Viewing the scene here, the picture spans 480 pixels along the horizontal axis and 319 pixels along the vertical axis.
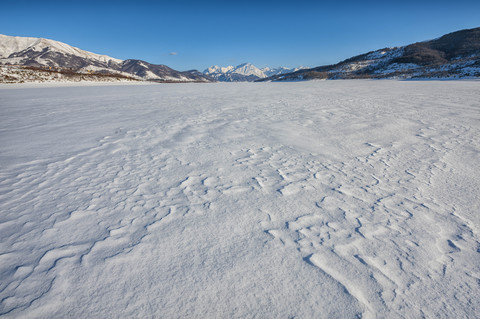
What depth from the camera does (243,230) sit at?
2.30 metres

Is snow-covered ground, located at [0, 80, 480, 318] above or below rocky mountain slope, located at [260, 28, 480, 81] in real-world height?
below

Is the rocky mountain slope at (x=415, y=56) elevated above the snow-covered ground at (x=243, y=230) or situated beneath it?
elevated above

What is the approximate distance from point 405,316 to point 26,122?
995 centimetres

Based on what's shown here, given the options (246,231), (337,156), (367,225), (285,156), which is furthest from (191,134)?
(367,225)

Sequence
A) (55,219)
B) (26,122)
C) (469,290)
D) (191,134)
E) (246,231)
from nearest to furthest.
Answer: (469,290)
(246,231)
(55,219)
(191,134)
(26,122)

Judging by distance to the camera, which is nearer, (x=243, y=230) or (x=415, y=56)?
(x=243, y=230)

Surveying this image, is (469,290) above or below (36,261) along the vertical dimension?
below

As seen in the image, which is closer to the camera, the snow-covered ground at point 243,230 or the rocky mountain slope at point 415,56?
the snow-covered ground at point 243,230

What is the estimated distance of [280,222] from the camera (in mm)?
2404

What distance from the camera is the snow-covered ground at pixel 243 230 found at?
1.59m

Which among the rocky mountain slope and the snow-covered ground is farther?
the rocky mountain slope

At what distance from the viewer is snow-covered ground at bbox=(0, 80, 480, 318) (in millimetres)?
1587

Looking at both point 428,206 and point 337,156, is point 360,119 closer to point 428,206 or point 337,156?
point 337,156

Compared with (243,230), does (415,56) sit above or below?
above
